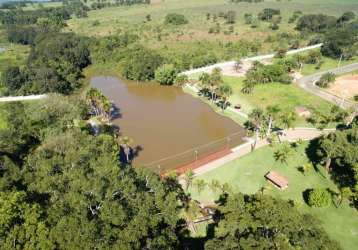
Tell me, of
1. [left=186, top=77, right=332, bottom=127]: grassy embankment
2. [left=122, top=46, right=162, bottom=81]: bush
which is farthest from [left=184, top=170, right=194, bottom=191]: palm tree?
[left=122, top=46, right=162, bottom=81]: bush

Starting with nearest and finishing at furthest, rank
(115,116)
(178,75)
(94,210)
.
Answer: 1. (94,210)
2. (115,116)
3. (178,75)

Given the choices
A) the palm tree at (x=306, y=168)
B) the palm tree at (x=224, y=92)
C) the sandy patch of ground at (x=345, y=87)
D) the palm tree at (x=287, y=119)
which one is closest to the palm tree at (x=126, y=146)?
the palm tree at (x=224, y=92)

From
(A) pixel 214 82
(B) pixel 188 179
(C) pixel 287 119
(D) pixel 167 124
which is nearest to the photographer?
(B) pixel 188 179

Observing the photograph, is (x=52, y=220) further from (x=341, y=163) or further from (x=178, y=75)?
(x=178, y=75)

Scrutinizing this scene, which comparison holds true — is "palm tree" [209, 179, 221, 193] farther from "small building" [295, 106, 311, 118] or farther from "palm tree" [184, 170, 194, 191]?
"small building" [295, 106, 311, 118]

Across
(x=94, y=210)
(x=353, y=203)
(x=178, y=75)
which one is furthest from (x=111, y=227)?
(x=178, y=75)

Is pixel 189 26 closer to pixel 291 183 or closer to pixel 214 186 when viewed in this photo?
pixel 291 183

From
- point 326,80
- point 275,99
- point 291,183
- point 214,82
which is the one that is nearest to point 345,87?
point 326,80
